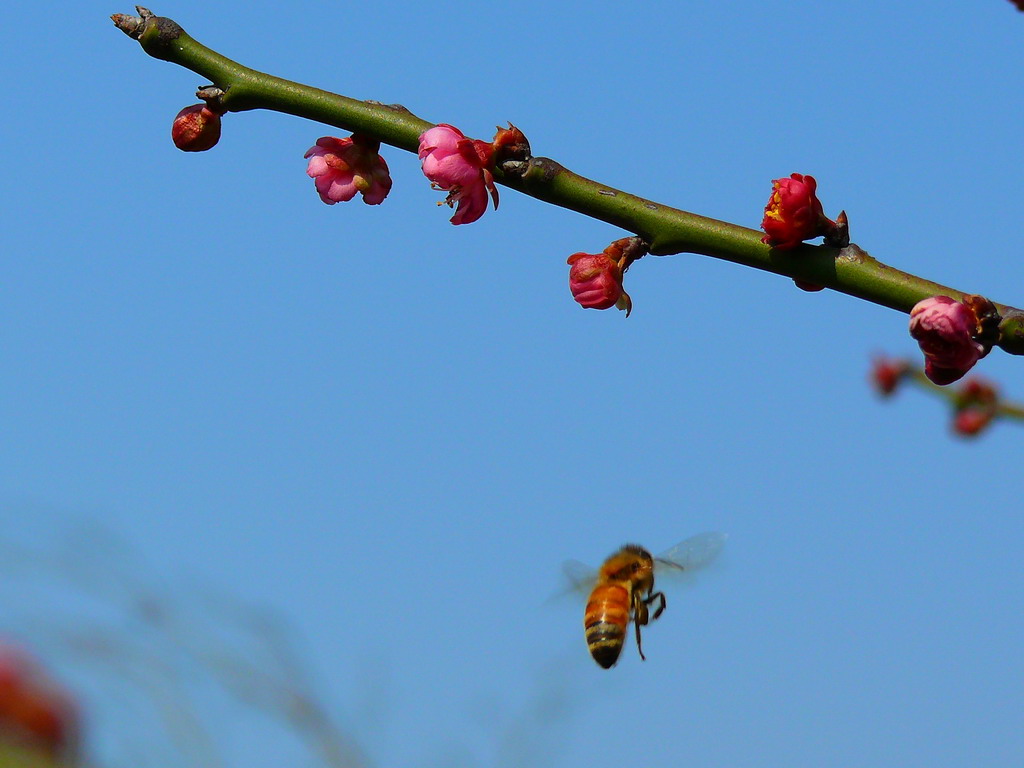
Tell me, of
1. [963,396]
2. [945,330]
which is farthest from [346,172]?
[963,396]

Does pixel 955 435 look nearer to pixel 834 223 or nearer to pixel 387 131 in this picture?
pixel 834 223

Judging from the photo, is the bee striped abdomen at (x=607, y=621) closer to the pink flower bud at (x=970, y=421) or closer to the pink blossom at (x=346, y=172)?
the pink blossom at (x=346, y=172)

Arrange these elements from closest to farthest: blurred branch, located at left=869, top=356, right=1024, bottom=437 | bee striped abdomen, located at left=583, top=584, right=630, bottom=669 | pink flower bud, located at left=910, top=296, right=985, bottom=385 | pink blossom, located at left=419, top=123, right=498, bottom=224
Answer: pink flower bud, located at left=910, top=296, right=985, bottom=385 < pink blossom, located at left=419, top=123, right=498, bottom=224 < bee striped abdomen, located at left=583, top=584, right=630, bottom=669 < blurred branch, located at left=869, top=356, right=1024, bottom=437

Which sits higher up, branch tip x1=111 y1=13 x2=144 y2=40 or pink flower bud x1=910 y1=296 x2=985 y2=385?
branch tip x1=111 y1=13 x2=144 y2=40

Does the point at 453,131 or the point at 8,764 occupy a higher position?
the point at 453,131

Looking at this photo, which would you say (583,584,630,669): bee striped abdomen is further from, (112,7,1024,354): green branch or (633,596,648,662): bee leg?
(112,7,1024,354): green branch

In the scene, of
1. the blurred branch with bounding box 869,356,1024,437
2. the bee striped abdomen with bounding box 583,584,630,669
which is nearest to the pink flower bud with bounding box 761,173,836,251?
the bee striped abdomen with bounding box 583,584,630,669

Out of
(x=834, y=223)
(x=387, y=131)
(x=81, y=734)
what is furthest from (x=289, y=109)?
(x=81, y=734)
